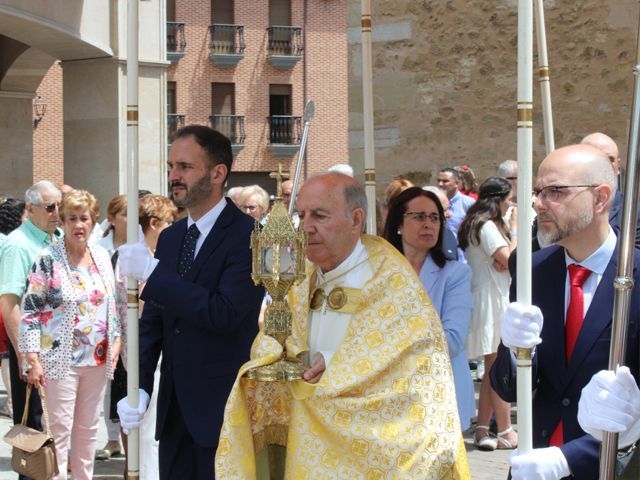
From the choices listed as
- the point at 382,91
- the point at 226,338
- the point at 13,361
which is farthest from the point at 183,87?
the point at 226,338

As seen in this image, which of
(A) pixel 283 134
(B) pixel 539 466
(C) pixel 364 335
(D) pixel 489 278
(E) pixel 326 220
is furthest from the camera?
(A) pixel 283 134

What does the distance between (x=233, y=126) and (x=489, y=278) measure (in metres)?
30.9

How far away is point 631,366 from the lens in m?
3.16

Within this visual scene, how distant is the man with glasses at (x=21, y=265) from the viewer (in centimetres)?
645

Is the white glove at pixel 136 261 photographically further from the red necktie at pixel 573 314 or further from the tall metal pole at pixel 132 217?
the red necktie at pixel 573 314

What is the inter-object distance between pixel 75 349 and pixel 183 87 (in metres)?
32.5

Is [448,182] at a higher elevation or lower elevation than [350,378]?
higher

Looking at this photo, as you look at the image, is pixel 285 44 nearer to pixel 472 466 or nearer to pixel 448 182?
pixel 448 182

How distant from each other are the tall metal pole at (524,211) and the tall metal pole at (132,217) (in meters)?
1.61

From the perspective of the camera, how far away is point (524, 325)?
3.12 meters

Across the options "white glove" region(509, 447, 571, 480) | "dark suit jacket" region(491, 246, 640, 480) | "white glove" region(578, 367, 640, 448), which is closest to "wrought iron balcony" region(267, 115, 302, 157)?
"dark suit jacket" region(491, 246, 640, 480)

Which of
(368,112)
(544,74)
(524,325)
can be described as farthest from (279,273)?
(544,74)

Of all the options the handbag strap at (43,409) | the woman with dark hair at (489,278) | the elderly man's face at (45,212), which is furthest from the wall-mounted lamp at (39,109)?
the handbag strap at (43,409)

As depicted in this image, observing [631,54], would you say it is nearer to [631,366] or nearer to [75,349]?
[75,349]
